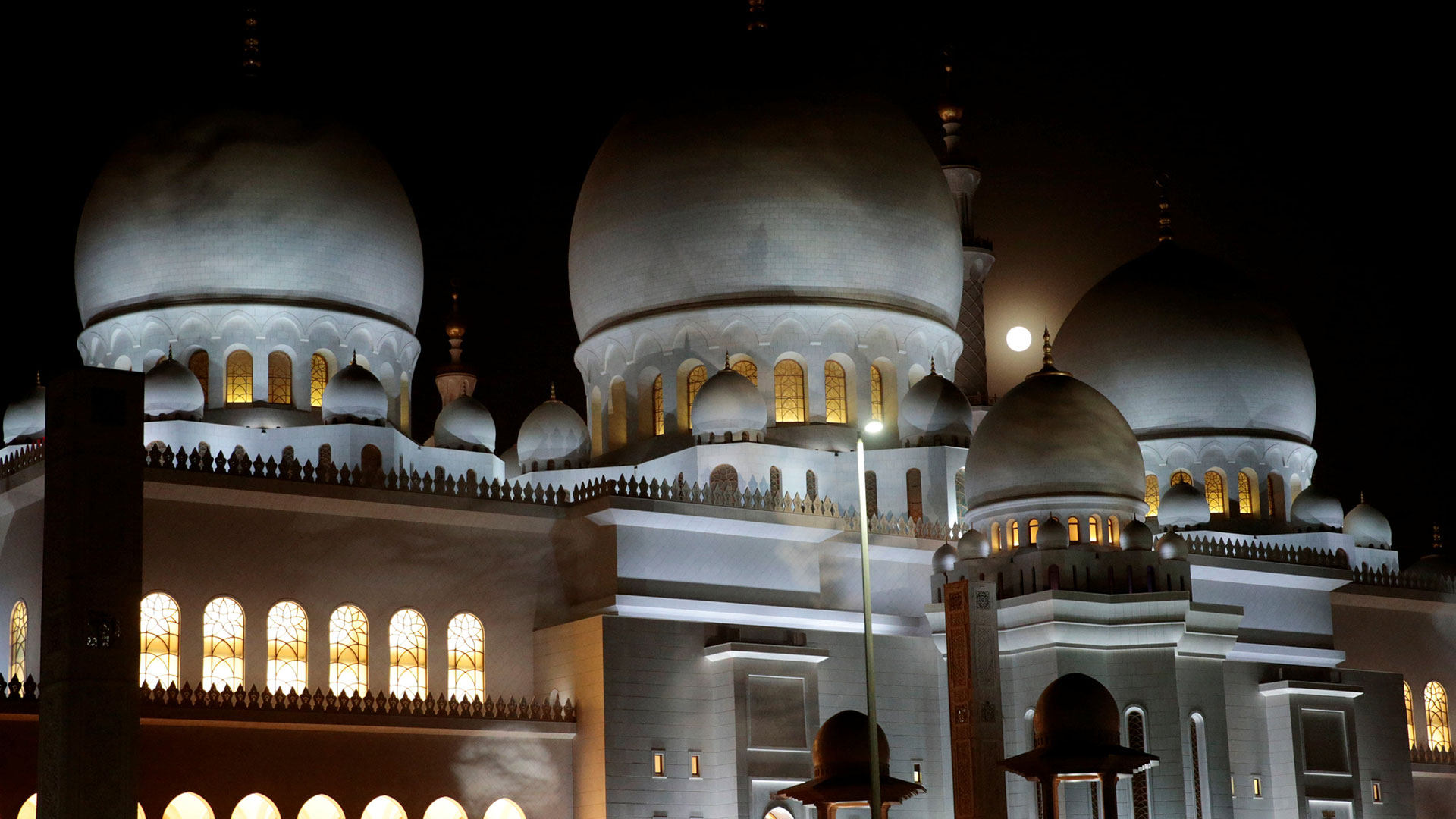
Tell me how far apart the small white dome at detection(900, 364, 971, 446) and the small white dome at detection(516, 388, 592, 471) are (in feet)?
19.3

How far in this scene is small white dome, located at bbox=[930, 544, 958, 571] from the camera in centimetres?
3356

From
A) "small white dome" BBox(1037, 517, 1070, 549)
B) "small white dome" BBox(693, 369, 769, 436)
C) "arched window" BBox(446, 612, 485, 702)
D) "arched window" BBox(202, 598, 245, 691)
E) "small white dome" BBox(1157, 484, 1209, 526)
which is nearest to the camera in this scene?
"arched window" BBox(202, 598, 245, 691)

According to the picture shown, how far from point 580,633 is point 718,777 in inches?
120

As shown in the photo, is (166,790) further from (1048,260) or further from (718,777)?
(1048,260)

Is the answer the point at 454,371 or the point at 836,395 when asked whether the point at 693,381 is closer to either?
the point at 836,395

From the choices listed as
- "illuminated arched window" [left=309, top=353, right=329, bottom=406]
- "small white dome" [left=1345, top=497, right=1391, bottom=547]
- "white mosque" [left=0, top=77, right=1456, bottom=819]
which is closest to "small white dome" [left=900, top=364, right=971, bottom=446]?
"white mosque" [left=0, top=77, right=1456, bottom=819]

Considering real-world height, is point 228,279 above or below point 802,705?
above

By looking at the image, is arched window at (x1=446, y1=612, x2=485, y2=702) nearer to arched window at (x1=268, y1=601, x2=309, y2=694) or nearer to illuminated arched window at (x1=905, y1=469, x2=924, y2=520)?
arched window at (x1=268, y1=601, x2=309, y2=694)

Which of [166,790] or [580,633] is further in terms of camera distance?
[580,633]

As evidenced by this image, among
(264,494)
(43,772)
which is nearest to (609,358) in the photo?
(264,494)

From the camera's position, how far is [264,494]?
99.7ft

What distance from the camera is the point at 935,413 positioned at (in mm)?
36812

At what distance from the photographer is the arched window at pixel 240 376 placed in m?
35.9

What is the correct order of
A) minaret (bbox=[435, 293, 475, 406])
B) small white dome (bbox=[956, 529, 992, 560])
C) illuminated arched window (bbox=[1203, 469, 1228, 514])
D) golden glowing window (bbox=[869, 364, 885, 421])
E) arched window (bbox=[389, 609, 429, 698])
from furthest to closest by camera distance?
1. minaret (bbox=[435, 293, 475, 406])
2. illuminated arched window (bbox=[1203, 469, 1228, 514])
3. golden glowing window (bbox=[869, 364, 885, 421])
4. small white dome (bbox=[956, 529, 992, 560])
5. arched window (bbox=[389, 609, 429, 698])
